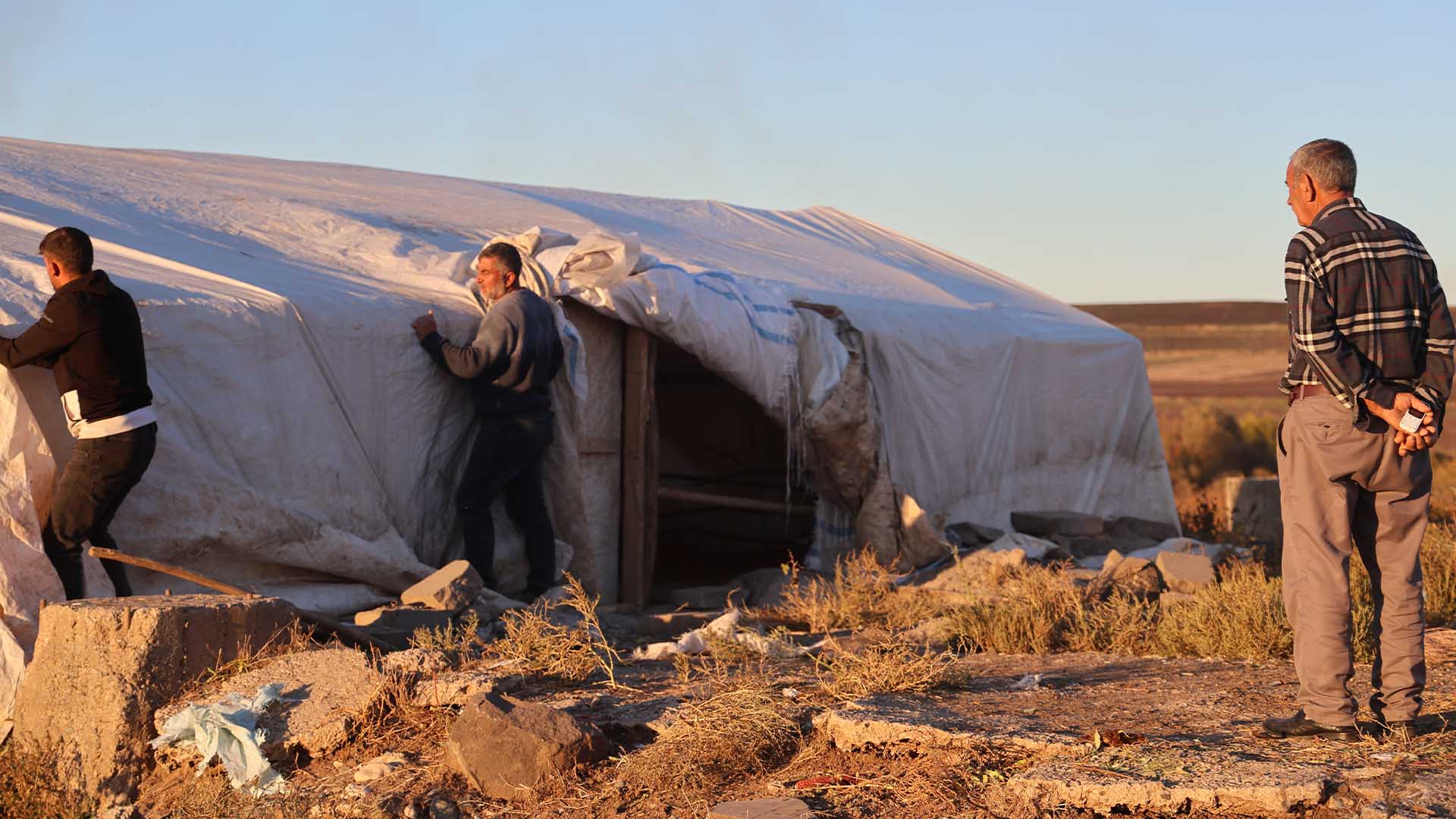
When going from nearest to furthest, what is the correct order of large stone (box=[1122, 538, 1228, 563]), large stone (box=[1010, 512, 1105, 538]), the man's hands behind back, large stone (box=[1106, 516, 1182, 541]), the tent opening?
the man's hands behind back < large stone (box=[1122, 538, 1228, 563]) < large stone (box=[1010, 512, 1105, 538]) < the tent opening < large stone (box=[1106, 516, 1182, 541])

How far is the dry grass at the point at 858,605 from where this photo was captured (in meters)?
6.59

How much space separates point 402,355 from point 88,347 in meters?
1.99

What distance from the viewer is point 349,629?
199 inches

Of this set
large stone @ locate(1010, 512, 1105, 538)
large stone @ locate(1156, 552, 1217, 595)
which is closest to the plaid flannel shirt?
large stone @ locate(1156, 552, 1217, 595)

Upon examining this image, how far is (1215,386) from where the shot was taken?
144 ft

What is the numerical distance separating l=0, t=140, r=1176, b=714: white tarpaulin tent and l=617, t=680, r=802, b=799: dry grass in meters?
2.35

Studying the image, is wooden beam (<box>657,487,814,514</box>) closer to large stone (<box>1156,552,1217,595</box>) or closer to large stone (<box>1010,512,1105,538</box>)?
large stone (<box>1010,512,1105,538</box>)

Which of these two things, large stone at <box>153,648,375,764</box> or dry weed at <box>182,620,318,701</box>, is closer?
large stone at <box>153,648,375,764</box>

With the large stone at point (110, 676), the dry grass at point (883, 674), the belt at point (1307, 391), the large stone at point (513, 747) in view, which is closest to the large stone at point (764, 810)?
the large stone at point (513, 747)

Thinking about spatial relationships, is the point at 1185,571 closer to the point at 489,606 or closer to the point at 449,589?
the point at 489,606

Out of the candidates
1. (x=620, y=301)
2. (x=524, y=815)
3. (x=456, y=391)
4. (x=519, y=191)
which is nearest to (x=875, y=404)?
(x=620, y=301)

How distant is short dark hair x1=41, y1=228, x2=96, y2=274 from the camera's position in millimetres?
4852

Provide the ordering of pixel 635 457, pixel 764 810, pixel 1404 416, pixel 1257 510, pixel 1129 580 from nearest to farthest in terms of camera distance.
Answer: pixel 764 810, pixel 1404 416, pixel 1129 580, pixel 635 457, pixel 1257 510

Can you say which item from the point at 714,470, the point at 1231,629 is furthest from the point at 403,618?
the point at 714,470
